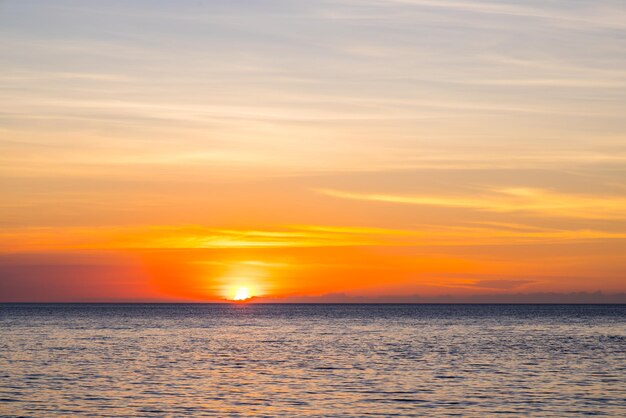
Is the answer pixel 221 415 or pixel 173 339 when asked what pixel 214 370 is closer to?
pixel 221 415

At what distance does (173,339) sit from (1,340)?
20.3m

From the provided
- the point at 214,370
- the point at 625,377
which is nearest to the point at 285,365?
the point at 214,370

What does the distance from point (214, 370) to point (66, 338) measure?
159 feet

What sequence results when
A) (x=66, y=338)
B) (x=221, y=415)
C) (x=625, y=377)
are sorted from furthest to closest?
(x=66, y=338) → (x=625, y=377) → (x=221, y=415)

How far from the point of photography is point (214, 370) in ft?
216

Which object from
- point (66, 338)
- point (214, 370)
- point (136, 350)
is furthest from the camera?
point (66, 338)

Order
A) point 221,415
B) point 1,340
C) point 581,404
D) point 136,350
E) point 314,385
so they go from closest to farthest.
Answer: point 221,415, point 581,404, point 314,385, point 136,350, point 1,340

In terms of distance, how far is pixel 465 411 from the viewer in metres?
45.8

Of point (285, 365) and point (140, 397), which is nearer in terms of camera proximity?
point (140, 397)

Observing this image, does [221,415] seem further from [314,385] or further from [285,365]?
[285,365]

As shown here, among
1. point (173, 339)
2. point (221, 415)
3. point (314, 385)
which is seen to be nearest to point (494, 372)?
point (314, 385)

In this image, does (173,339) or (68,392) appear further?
(173,339)

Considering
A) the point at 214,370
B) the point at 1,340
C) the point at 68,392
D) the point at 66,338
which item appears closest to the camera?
the point at 68,392

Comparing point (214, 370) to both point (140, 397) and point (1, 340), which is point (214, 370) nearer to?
point (140, 397)
